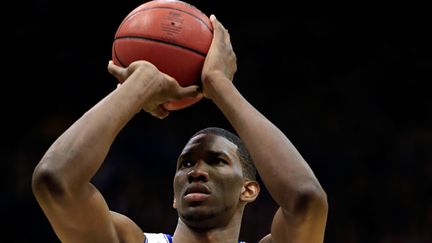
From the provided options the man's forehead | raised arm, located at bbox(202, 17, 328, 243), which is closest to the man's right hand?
raised arm, located at bbox(202, 17, 328, 243)

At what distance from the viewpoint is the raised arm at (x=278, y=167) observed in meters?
3.04

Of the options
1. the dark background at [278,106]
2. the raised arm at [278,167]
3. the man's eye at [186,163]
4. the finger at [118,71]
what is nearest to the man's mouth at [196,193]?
the man's eye at [186,163]

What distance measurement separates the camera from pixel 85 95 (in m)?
7.70

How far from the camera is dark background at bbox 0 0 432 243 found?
671cm

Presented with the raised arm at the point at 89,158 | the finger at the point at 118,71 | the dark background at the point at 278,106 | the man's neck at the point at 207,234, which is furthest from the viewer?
the dark background at the point at 278,106

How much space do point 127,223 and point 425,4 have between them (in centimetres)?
563

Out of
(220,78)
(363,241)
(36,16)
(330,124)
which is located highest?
(220,78)

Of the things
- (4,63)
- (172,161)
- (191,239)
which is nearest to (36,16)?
(4,63)

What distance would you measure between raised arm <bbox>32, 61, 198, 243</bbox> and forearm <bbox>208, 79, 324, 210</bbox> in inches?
8.1

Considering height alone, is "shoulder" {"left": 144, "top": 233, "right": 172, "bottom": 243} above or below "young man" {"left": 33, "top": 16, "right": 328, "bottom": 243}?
below

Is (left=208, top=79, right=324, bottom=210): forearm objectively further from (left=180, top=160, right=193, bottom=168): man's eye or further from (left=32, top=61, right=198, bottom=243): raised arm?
(left=180, top=160, right=193, bottom=168): man's eye

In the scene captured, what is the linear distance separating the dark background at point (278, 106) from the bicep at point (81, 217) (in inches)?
138

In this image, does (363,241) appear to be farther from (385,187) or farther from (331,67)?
(331,67)

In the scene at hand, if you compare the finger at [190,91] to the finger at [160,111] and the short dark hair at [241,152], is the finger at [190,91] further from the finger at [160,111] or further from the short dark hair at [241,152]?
the short dark hair at [241,152]
